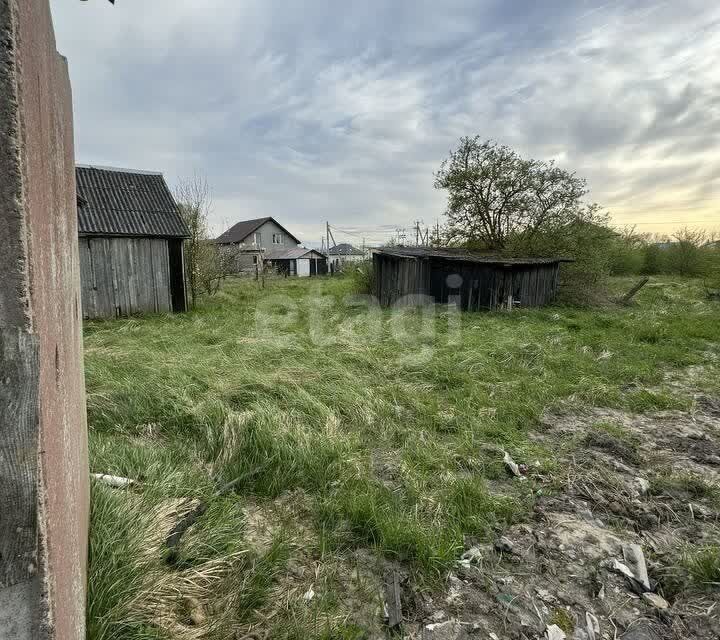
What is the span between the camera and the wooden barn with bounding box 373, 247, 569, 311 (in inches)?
519

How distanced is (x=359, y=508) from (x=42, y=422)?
237 cm

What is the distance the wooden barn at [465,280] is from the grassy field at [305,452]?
191 inches

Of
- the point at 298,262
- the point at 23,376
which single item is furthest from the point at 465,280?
the point at 298,262

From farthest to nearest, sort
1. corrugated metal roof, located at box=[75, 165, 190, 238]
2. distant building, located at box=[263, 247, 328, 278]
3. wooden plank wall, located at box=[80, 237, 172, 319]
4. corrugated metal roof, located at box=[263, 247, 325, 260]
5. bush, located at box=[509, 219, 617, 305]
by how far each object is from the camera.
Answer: distant building, located at box=[263, 247, 328, 278] → corrugated metal roof, located at box=[263, 247, 325, 260] → bush, located at box=[509, 219, 617, 305] → corrugated metal roof, located at box=[75, 165, 190, 238] → wooden plank wall, located at box=[80, 237, 172, 319]

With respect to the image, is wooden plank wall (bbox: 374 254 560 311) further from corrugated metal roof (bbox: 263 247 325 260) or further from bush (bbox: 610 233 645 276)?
corrugated metal roof (bbox: 263 247 325 260)

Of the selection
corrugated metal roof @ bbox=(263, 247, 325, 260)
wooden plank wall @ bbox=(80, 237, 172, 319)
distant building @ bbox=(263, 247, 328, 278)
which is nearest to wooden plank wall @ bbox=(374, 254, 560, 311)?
wooden plank wall @ bbox=(80, 237, 172, 319)

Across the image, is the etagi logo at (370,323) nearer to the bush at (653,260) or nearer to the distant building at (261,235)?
the bush at (653,260)

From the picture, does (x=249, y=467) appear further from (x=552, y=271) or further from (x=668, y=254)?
(x=668, y=254)

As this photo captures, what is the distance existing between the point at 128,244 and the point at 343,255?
3503cm

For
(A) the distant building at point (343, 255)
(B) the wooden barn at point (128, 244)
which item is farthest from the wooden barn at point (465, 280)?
(A) the distant building at point (343, 255)

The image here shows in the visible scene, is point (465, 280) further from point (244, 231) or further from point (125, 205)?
point (244, 231)

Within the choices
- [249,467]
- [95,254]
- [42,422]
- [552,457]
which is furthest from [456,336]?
[95,254]

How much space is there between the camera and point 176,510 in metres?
2.47

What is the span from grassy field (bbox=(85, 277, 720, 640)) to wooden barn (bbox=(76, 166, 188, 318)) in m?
2.57
